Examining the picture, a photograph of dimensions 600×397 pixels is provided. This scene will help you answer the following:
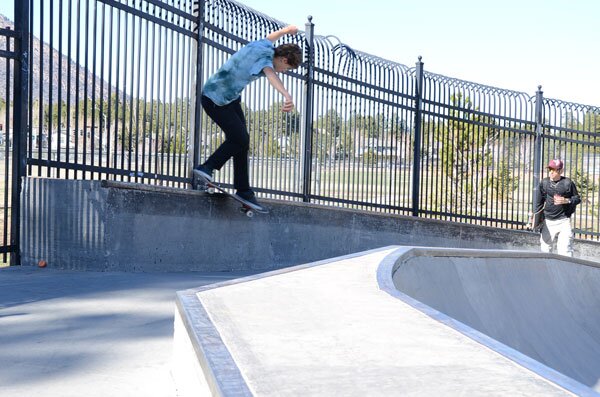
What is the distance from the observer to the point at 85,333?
15.1 feet

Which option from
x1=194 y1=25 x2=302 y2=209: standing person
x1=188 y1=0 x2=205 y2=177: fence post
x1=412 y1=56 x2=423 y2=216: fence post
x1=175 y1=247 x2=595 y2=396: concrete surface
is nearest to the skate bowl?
x1=175 y1=247 x2=595 y2=396: concrete surface

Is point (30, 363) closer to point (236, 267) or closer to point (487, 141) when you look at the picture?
point (236, 267)

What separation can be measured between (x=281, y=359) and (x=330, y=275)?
7.08 ft

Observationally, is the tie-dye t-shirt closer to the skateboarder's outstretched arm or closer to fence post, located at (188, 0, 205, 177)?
the skateboarder's outstretched arm

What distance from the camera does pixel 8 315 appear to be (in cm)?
498

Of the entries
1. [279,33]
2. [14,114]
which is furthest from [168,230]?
[279,33]

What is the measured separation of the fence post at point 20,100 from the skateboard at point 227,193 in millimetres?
1976

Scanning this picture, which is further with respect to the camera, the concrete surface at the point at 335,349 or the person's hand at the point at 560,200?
the person's hand at the point at 560,200

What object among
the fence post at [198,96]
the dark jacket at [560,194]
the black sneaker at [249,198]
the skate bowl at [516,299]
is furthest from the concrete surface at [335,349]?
the dark jacket at [560,194]

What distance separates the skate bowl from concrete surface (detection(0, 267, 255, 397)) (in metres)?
1.42

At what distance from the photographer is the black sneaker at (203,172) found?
827cm

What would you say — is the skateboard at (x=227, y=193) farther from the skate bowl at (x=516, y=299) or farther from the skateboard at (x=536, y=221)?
the skateboard at (x=536, y=221)

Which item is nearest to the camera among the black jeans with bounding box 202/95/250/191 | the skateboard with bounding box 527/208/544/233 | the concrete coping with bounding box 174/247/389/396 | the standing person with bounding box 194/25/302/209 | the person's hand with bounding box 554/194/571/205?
the concrete coping with bounding box 174/247/389/396

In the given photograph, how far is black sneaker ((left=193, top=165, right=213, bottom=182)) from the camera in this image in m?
8.27
